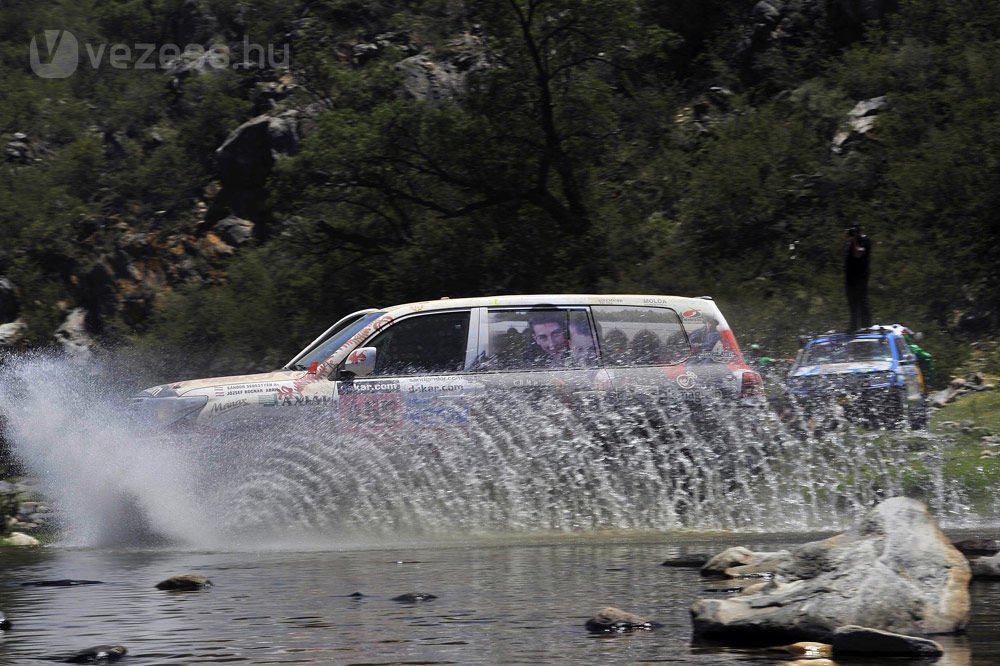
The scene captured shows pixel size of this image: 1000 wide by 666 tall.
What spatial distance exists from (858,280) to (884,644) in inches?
692

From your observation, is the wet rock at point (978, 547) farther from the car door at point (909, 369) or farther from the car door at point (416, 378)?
the car door at point (909, 369)

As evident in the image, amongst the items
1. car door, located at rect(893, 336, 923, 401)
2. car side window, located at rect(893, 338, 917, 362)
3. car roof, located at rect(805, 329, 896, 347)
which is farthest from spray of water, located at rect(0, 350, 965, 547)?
car roof, located at rect(805, 329, 896, 347)

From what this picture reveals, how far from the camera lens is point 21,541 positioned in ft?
41.1

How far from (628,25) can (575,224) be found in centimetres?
432

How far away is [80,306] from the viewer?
41625mm

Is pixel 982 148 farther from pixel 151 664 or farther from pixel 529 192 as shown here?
pixel 151 664

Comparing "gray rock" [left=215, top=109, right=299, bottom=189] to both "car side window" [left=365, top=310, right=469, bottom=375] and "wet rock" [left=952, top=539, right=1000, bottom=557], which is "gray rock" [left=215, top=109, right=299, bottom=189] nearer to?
"car side window" [left=365, top=310, right=469, bottom=375]

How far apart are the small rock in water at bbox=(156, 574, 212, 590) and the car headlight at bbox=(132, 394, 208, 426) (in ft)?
10.6

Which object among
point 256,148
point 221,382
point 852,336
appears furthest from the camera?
point 256,148

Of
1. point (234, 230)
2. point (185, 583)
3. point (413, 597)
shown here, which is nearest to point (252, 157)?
point (234, 230)

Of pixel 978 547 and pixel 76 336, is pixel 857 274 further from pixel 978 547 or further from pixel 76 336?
pixel 76 336

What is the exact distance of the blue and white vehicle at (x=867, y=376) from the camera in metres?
17.6

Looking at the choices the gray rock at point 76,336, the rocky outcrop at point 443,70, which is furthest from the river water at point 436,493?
the gray rock at point 76,336

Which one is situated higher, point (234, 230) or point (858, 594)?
point (234, 230)
